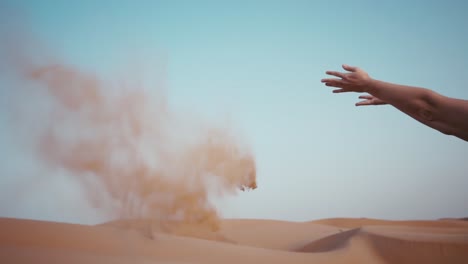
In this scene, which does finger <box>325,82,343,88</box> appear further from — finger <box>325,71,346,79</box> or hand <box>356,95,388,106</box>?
hand <box>356,95,388,106</box>

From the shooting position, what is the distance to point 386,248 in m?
7.92

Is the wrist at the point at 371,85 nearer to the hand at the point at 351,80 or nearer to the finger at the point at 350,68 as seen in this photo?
the hand at the point at 351,80

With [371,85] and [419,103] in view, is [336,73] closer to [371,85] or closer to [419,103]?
[371,85]

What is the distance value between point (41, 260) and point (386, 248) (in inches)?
283

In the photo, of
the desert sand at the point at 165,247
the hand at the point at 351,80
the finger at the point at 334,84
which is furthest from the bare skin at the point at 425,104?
the desert sand at the point at 165,247

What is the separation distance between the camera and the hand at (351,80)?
2303mm

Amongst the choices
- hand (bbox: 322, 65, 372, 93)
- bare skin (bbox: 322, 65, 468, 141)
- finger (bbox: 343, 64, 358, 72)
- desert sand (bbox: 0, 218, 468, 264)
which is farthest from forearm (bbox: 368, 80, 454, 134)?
desert sand (bbox: 0, 218, 468, 264)

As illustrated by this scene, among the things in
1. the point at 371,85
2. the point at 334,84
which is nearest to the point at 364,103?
the point at 334,84

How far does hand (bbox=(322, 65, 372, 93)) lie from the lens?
2303 millimetres

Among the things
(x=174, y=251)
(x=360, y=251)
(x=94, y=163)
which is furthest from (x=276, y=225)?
(x=174, y=251)

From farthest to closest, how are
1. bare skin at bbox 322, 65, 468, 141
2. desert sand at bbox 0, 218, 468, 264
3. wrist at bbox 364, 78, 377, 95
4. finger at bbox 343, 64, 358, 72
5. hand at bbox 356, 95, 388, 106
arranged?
desert sand at bbox 0, 218, 468, 264, hand at bbox 356, 95, 388, 106, finger at bbox 343, 64, 358, 72, wrist at bbox 364, 78, 377, 95, bare skin at bbox 322, 65, 468, 141

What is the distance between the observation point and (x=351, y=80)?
2354mm

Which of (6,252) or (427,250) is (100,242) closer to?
(6,252)

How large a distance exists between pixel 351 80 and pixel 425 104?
0.52 meters
